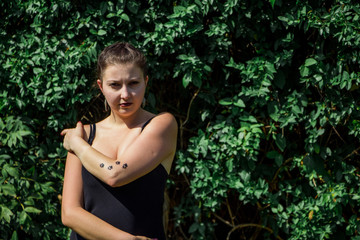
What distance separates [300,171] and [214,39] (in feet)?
3.32

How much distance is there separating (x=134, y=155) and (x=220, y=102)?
1.39 meters

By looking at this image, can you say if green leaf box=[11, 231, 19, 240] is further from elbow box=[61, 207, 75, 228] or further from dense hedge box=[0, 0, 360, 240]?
elbow box=[61, 207, 75, 228]

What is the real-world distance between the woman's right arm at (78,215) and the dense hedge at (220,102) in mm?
1168

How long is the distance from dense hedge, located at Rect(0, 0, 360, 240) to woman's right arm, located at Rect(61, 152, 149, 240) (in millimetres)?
1168

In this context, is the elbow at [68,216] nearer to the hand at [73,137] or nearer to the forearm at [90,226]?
the forearm at [90,226]

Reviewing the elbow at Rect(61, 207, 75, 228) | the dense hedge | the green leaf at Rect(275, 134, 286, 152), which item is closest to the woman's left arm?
the elbow at Rect(61, 207, 75, 228)

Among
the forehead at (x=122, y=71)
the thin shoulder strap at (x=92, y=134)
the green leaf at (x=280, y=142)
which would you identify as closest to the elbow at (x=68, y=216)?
the thin shoulder strap at (x=92, y=134)

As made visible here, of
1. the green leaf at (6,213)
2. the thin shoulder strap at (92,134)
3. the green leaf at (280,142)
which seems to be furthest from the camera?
the green leaf at (280,142)

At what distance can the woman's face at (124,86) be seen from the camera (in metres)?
2.31

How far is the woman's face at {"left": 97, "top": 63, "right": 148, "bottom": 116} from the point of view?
2312 millimetres

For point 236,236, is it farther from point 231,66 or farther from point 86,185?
point 86,185

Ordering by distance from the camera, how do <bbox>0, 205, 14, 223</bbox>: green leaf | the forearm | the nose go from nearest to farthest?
the forearm → the nose → <bbox>0, 205, 14, 223</bbox>: green leaf

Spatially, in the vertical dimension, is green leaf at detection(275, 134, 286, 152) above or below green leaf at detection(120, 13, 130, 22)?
below

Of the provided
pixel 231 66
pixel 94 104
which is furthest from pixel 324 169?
pixel 94 104
